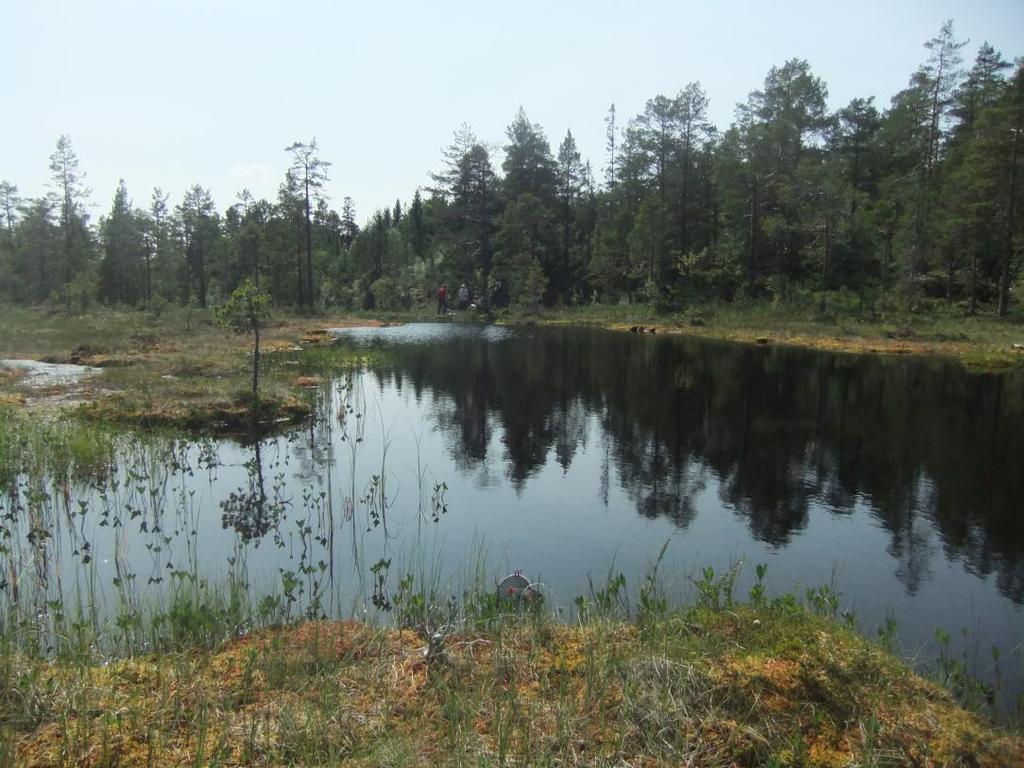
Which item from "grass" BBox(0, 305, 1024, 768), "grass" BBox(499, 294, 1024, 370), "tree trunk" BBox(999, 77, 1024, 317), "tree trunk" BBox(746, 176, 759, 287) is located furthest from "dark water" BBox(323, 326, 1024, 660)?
"tree trunk" BBox(746, 176, 759, 287)

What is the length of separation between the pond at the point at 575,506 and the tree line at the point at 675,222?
23.7 meters

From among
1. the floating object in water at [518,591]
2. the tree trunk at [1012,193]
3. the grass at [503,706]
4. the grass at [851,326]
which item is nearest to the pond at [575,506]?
the floating object in water at [518,591]

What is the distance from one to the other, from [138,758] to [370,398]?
18.0 m

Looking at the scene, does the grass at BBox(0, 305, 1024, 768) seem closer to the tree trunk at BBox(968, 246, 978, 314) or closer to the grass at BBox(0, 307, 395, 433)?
the grass at BBox(0, 307, 395, 433)

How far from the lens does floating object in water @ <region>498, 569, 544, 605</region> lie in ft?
22.5

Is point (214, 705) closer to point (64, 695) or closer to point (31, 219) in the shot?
point (64, 695)

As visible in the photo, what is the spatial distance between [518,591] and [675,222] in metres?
55.3

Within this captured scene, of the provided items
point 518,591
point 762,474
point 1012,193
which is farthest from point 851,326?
point 518,591

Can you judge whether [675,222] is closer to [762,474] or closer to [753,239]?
[753,239]

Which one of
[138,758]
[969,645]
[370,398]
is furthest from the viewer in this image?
[370,398]

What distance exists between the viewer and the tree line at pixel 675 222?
41.7 metres

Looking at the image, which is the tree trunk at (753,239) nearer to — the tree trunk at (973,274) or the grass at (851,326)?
the grass at (851,326)

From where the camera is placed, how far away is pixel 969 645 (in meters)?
6.94

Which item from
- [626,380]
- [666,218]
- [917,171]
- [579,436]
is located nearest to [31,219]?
[666,218]
